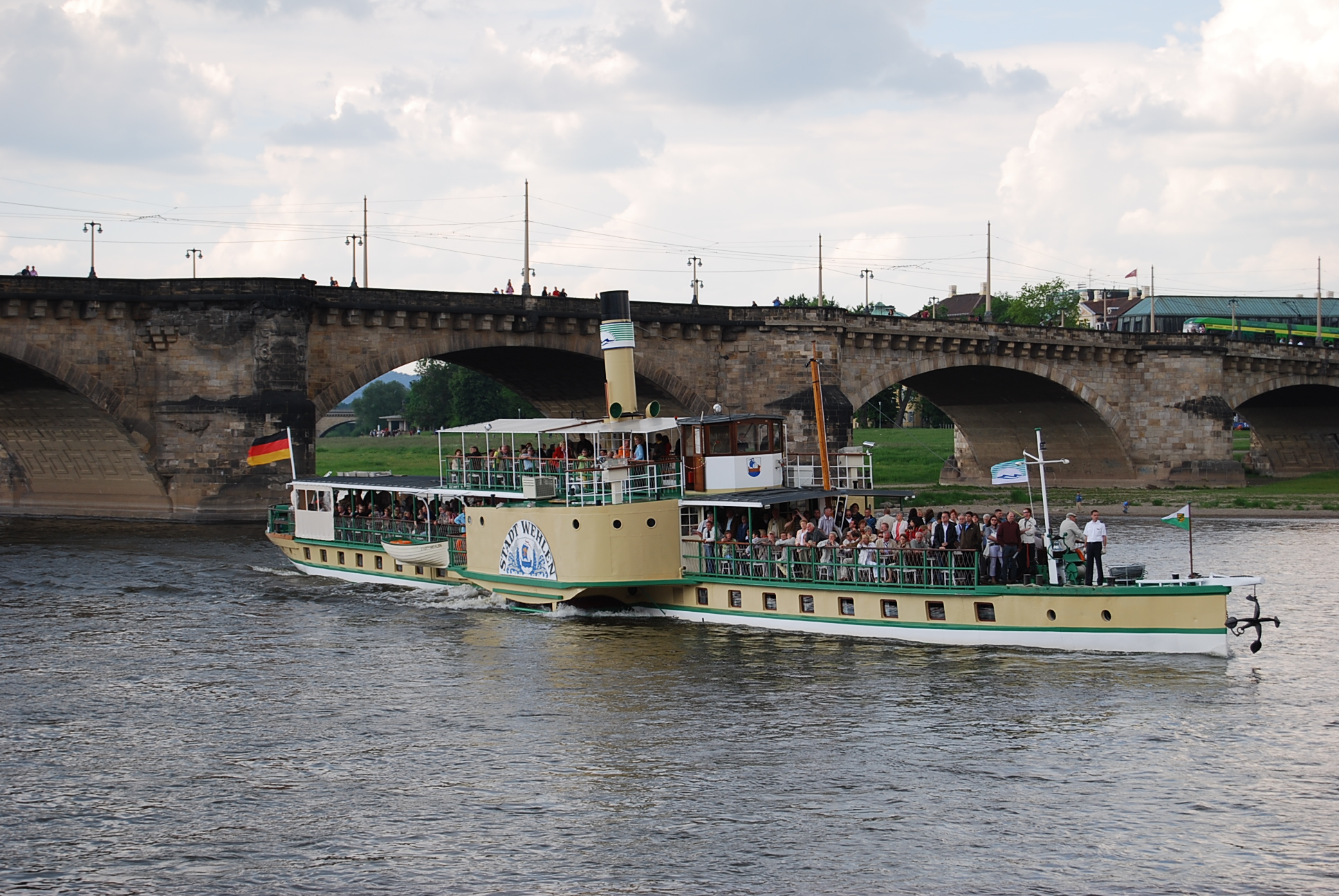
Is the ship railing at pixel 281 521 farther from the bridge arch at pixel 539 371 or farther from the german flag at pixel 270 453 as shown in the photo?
the bridge arch at pixel 539 371

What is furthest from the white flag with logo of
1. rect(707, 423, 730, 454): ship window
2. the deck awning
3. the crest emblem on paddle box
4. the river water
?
the crest emblem on paddle box

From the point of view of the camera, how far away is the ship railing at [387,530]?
119ft

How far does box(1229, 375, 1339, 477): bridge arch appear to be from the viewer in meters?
86.8

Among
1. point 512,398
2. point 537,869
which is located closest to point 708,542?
point 537,869

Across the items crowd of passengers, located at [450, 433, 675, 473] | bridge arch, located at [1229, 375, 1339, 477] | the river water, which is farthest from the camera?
bridge arch, located at [1229, 375, 1339, 477]

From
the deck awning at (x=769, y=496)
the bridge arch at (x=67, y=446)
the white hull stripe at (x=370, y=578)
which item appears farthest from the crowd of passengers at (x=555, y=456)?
Result: the bridge arch at (x=67, y=446)

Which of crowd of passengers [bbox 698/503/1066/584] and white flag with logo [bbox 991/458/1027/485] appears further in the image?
crowd of passengers [bbox 698/503/1066/584]

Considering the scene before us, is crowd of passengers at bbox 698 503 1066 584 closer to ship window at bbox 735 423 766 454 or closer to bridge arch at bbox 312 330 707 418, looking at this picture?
ship window at bbox 735 423 766 454

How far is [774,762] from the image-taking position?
19812 millimetres

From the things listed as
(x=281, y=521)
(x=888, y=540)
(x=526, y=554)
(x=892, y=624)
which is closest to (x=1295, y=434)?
(x=281, y=521)

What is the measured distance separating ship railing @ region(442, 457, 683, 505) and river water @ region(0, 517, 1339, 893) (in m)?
2.64

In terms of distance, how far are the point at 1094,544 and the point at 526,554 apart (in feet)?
38.4

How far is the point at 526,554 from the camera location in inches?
1212

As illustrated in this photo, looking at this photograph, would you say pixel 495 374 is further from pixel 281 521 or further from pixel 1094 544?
pixel 1094 544
